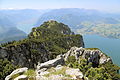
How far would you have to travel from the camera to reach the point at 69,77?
28969 millimetres

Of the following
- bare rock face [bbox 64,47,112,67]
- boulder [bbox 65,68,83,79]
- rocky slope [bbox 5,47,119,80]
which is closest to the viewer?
rocky slope [bbox 5,47,119,80]

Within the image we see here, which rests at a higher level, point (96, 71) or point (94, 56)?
point (96, 71)

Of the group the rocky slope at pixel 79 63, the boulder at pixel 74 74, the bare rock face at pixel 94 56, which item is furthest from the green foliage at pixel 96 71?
the boulder at pixel 74 74

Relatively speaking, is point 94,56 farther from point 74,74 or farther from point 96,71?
point 74,74

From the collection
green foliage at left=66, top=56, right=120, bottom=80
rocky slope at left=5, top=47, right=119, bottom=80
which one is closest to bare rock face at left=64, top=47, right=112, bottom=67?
rocky slope at left=5, top=47, right=119, bottom=80

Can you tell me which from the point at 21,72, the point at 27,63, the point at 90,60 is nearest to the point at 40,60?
the point at 27,63

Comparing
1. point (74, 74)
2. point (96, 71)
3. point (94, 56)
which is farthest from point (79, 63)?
point (74, 74)

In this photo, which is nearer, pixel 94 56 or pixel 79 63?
pixel 79 63

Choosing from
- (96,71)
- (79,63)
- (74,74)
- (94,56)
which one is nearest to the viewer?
(74,74)

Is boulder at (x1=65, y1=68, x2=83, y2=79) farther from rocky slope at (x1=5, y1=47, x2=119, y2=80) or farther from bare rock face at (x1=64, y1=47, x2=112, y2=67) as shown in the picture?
bare rock face at (x1=64, y1=47, x2=112, y2=67)

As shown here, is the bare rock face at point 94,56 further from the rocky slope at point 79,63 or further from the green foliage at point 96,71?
the green foliage at point 96,71

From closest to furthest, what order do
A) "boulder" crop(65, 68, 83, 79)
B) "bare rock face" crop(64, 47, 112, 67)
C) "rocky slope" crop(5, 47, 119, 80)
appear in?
"rocky slope" crop(5, 47, 119, 80)
"boulder" crop(65, 68, 83, 79)
"bare rock face" crop(64, 47, 112, 67)

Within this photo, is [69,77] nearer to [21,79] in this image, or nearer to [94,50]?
[21,79]

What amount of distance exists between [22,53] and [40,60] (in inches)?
518
